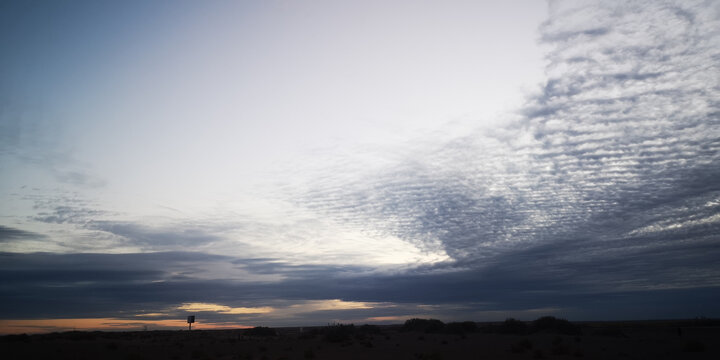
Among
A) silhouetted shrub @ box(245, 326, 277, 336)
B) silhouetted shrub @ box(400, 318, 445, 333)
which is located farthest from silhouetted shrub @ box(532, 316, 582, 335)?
silhouetted shrub @ box(245, 326, 277, 336)

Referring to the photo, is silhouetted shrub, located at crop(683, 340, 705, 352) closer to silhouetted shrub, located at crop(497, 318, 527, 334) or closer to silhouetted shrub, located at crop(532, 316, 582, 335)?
silhouetted shrub, located at crop(532, 316, 582, 335)

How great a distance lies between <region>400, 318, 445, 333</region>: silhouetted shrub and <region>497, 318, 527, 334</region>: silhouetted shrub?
36.6 feet

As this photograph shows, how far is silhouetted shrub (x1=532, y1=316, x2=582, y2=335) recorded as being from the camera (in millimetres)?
55156

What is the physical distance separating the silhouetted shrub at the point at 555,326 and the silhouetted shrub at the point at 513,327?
1411 millimetres

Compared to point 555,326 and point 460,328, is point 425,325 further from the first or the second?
point 555,326

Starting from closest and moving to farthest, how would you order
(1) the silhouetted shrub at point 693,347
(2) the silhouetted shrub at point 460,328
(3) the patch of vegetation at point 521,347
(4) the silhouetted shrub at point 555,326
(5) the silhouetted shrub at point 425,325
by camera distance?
(1) the silhouetted shrub at point 693,347
(3) the patch of vegetation at point 521,347
(4) the silhouetted shrub at point 555,326
(2) the silhouetted shrub at point 460,328
(5) the silhouetted shrub at point 425,325

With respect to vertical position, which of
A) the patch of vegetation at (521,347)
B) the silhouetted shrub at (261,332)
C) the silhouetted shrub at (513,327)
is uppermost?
the patch of vegetation at (521,347)

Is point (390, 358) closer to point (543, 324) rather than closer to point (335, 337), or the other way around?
point (335, 337)

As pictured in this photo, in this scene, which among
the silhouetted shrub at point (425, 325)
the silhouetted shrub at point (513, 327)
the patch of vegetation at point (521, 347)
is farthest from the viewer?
the silhouetted shrub at point (425, 325)

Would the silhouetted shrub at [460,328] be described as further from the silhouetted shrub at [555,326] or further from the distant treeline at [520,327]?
the silhouetted shrub at [555,326]

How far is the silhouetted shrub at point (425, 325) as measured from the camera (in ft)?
227

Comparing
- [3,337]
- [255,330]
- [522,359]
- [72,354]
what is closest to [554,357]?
[522,359]

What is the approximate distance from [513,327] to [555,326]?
17.8 feet

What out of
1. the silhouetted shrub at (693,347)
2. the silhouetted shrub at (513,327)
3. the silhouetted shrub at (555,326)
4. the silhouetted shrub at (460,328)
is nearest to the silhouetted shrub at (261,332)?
the silhouetted shrub at (460,328)
